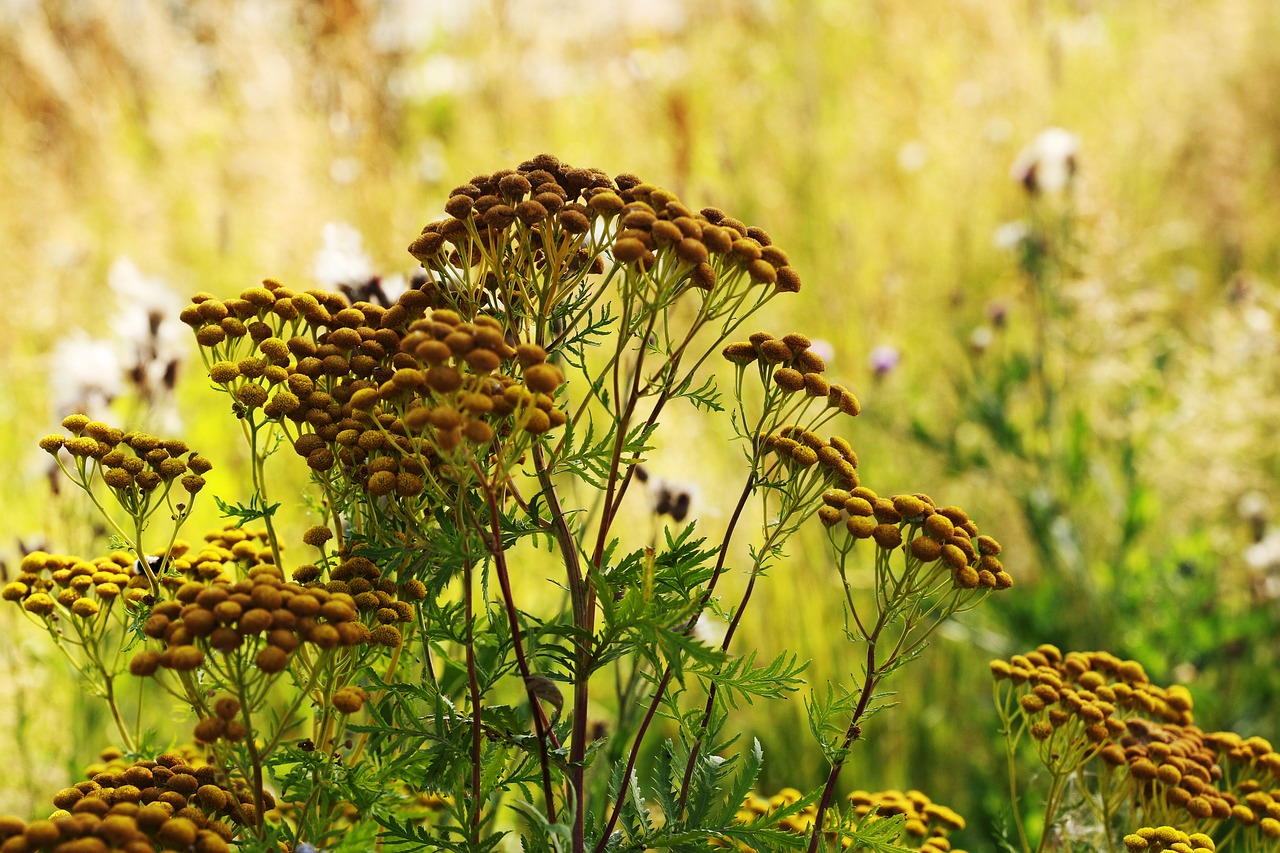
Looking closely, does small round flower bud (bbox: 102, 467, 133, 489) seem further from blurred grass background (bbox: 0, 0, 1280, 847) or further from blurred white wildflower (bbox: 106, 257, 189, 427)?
blurred white wildflower (bbox: 106, 257, 189, 427)

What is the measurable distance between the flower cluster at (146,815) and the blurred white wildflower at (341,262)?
93cm

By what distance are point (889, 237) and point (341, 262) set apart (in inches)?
120

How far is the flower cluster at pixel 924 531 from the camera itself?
1160 millimetres

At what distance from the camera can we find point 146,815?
1.00 metres

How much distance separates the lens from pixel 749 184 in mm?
4586

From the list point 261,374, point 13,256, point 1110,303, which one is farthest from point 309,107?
point 261,374

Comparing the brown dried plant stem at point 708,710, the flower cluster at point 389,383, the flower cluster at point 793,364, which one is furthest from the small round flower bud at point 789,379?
the flower cluster at point 389,383

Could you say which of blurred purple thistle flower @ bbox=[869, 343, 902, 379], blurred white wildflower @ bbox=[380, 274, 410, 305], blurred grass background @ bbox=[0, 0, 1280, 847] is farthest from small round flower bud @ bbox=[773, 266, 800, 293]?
blurred purple thistle flower @ bbox=[869, 343, 902, 379]

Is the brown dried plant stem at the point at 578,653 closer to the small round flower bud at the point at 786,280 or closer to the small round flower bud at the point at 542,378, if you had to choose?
the small round flower bud at the point at 542,378

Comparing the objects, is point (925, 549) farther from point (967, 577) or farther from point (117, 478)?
point (117, 478)

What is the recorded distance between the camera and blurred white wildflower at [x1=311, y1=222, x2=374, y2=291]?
6.31ft

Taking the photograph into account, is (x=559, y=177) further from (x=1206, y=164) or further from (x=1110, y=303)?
(x=1206, y=164)

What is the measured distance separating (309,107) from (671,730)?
2952 millimetres

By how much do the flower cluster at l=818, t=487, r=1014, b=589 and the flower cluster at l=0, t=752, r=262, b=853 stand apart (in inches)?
27.1
